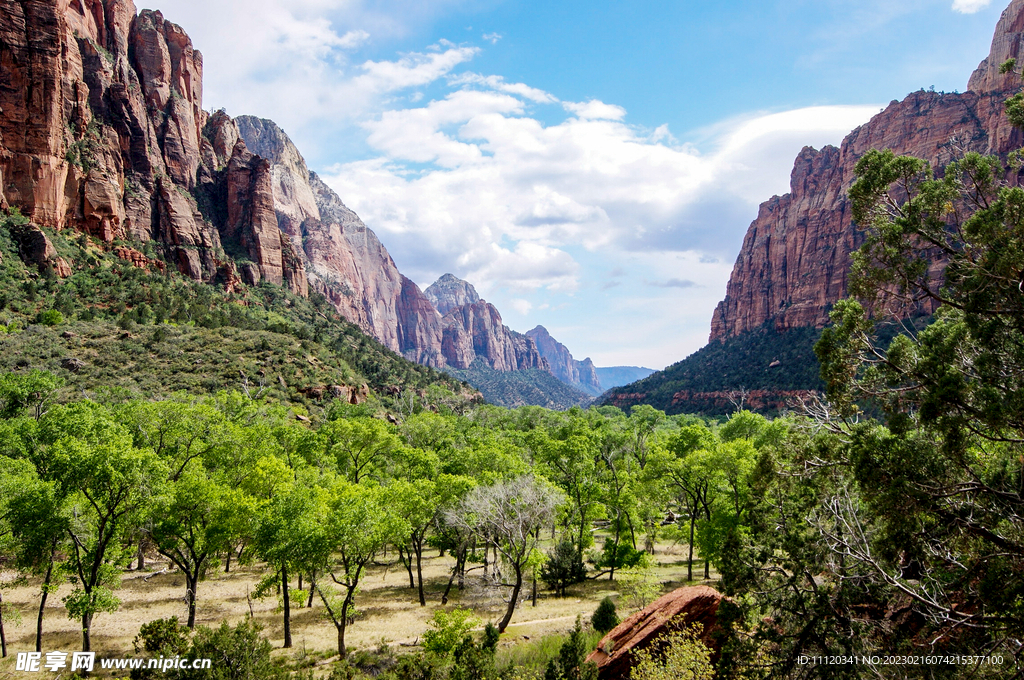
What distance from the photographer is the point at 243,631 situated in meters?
13.6

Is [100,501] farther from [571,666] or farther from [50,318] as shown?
[50,318]

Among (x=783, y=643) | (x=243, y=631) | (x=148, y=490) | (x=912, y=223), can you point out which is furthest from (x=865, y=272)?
(x=148, y=490)

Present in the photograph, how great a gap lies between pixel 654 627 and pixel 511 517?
339 inches

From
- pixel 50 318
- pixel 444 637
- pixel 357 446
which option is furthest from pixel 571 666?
pixel 50 318

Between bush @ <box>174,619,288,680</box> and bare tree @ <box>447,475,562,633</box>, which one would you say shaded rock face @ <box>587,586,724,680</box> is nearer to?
bare tree @ <box>447,475,562,633</box>

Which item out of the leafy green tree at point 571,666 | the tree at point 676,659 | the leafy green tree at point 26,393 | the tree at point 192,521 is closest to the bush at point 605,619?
the tree at point 676,659

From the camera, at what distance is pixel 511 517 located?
23.9 m

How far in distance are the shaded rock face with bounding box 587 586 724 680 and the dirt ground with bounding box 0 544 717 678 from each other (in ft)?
17.7

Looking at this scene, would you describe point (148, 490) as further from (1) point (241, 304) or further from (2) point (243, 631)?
(1) point (241, 304)

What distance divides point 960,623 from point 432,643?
52.2ft

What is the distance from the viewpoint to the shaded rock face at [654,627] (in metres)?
16.7

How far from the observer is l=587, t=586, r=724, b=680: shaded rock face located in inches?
658

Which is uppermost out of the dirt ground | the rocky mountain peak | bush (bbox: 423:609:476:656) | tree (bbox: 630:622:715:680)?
the rocky mountain peak

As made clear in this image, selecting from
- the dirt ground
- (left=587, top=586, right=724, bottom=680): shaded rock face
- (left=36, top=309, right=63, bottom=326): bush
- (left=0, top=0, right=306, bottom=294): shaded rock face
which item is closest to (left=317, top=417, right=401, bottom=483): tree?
the dirt ground
